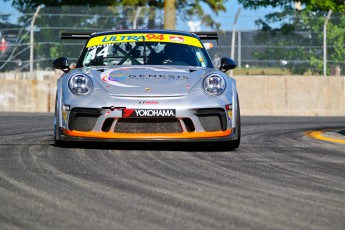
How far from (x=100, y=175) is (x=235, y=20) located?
15.7m

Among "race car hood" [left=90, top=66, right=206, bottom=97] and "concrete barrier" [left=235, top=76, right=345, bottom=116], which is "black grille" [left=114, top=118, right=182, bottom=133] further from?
"concrete barrier" [left=235, top=76, right=345, bottom=116]

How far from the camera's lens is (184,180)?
677 centimetres

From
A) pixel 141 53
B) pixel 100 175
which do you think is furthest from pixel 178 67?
pixel 100 175

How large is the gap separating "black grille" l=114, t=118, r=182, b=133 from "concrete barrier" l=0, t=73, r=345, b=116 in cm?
1298

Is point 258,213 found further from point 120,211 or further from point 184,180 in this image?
point 184,180

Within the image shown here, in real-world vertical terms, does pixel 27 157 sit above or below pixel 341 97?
above

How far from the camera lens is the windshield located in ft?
33.9

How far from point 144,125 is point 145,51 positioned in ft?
5.35

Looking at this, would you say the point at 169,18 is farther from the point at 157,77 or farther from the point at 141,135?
the point at 141,135

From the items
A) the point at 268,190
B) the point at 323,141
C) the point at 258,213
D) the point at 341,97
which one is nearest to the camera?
the point at 258,213

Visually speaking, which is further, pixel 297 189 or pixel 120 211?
pixel 297 189

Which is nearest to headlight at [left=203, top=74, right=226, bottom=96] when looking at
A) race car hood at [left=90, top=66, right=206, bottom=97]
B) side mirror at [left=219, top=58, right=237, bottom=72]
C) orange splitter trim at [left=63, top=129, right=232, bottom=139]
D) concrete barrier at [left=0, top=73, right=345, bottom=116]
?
race car hood at [left=90, top=66, right=206, bottom=97]

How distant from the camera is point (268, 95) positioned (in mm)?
22109

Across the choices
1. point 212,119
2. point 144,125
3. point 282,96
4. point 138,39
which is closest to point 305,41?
point 282,96
